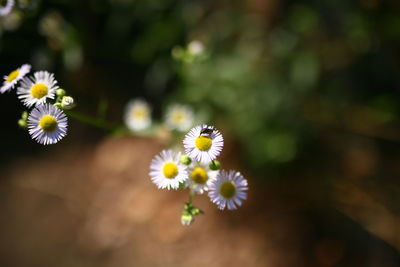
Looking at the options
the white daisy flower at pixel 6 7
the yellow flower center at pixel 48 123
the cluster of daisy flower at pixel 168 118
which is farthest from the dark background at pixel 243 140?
the yellow flower center at pixel 48 123

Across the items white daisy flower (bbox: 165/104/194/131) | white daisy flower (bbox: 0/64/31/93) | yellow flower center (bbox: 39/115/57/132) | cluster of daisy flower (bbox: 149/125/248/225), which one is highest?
white daisy flower (bbox: 165/104/194/131)

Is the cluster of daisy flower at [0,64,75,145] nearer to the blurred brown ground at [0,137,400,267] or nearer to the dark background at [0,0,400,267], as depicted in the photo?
the dark background at [0,0,400,267]

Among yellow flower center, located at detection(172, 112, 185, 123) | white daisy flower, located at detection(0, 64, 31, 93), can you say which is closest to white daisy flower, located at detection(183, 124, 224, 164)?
white daisy flower, located at detection(0, 64, 31, 93)

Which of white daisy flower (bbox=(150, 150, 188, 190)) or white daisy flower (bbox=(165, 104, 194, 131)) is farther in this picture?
white daisy flower (bbox=(165, 104, 194, 131))

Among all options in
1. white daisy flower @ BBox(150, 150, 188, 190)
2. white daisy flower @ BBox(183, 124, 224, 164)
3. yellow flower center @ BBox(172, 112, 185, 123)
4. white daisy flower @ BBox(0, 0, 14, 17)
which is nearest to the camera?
white daisy flower @ BBox(183, 124, 224, 164)

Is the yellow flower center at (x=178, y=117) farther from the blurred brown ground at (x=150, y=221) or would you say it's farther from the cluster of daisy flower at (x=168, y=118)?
the blurred brown ground at (x=150, y=221)

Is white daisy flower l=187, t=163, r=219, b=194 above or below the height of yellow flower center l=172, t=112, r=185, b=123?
below

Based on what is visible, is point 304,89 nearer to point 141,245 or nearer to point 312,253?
point 312,253

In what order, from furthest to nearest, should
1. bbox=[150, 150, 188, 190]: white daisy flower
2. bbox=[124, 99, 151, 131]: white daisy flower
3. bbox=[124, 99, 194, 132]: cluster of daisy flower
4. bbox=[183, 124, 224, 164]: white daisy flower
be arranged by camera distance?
bbox=[124, 99, 151, 131]: white daisy flower → bbox=[124, 99, 194, 132]: cluster of daisy flower → bbox=[150, 150, 188, 190]: white daisy flower → bbox=[183, 124, 224, 164]: white daisy flower
